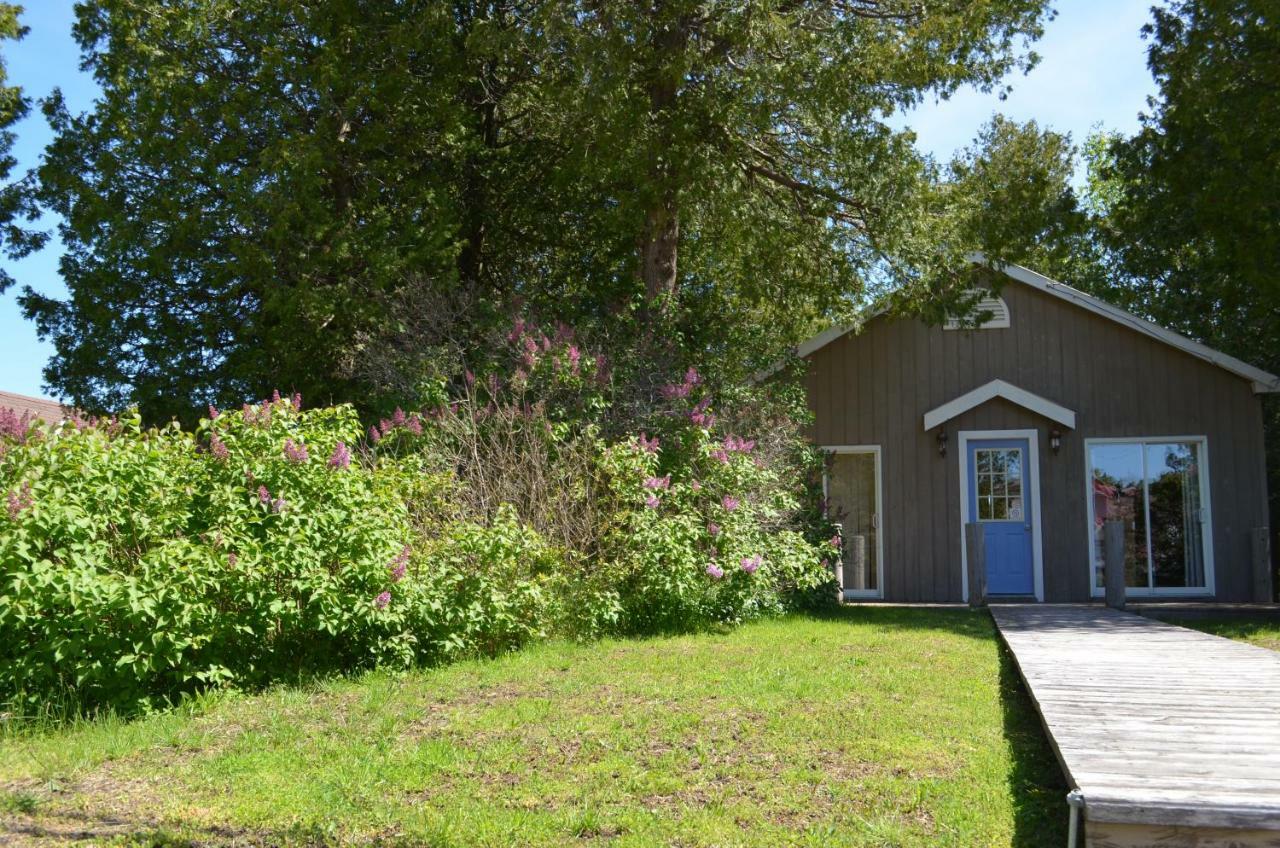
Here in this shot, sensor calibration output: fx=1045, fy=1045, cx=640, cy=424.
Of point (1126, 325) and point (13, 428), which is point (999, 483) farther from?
point (13, 428)

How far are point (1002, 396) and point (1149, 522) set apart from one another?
2.55 meters

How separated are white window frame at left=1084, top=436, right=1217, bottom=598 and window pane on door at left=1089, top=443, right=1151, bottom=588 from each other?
7 cm

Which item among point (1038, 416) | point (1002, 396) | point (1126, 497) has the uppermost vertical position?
point (1002, 396)

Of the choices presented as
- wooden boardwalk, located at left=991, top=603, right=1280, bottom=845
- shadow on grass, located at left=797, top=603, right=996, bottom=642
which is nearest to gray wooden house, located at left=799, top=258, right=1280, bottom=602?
shadow on grass, located at left=797, top=603, right=996, bottom=642

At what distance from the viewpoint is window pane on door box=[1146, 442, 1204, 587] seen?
45.2 feet

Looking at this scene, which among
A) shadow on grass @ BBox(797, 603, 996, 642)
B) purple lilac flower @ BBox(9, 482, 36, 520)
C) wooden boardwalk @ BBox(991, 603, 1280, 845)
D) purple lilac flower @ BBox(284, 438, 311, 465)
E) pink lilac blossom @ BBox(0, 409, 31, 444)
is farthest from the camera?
shadow on grass @ BBox(797, 603, 996, 642)

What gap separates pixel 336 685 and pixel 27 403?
2307 cm

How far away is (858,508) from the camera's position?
14.6 meters

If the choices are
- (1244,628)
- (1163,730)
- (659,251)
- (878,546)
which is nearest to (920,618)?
(878,546)

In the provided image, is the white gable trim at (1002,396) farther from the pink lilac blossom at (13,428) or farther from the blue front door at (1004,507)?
the pink lilac blossom at (13,428)

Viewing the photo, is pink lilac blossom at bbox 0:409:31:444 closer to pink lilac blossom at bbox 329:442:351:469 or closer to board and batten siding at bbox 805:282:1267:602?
pink lilac blossom at bbox 329:442:351:469

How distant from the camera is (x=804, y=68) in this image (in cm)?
1224

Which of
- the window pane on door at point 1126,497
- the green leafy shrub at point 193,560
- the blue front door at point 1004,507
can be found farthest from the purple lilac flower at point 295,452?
the window pane on door at point 1126,497

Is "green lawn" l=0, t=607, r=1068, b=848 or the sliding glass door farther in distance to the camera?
the sliding glass door
